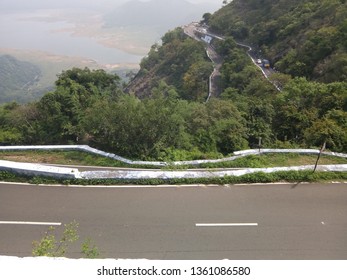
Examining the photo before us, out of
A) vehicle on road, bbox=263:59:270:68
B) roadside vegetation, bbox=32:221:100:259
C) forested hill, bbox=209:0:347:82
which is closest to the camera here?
roadside vegetation, bbox=32:221:100:259

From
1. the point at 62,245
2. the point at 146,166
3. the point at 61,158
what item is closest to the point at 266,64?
the point at 146,166

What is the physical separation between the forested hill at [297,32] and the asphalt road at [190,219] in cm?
2236

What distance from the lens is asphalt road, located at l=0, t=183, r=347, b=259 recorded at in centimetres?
741

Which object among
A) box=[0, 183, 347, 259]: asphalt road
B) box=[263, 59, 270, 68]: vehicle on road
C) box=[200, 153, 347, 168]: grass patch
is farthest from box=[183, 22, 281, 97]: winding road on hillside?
box=[0, 183, 347, 259]: asphalt road

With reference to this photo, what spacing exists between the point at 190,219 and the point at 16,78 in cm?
16229

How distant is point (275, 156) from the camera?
12.0 meters

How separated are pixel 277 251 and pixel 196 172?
3460 millimetres

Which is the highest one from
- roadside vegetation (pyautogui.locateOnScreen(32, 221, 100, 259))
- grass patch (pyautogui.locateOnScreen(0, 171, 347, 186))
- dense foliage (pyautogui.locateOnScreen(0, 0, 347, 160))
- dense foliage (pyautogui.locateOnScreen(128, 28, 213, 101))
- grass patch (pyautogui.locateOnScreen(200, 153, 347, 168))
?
dense foliage (pyautogui.locateOnScreen(128, 28, 213, 101))

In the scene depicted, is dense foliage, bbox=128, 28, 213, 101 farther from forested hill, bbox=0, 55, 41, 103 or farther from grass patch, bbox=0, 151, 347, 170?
forested hill, bbox=0, 55, 41, 103

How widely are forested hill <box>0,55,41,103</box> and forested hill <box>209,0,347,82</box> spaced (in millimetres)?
78955

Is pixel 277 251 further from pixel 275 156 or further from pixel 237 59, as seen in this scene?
pixel 237 59

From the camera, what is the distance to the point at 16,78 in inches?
5925

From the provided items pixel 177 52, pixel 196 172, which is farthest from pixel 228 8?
pixel 196 172

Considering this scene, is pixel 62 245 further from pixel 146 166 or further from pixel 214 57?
pixel 214 57
